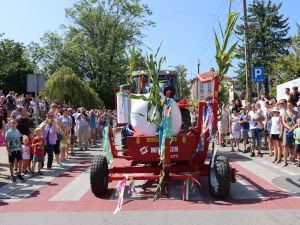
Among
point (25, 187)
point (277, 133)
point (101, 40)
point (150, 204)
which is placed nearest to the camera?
point (150, 204)

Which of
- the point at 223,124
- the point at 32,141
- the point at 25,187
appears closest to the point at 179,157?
the point at 25,187

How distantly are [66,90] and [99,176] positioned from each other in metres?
29.4

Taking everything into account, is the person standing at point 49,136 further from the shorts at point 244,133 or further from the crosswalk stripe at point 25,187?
the shorts at point 244,133

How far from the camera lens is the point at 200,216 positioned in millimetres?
6738

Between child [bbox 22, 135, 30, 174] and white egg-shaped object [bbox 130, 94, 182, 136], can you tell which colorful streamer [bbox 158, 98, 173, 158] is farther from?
child [bbox 22, 135, 30, 174]

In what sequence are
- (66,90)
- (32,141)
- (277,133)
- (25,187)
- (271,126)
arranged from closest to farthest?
1. (25,187)
2. (32,141)
3. (277,133)
4. (271,126)
5. (66,90)

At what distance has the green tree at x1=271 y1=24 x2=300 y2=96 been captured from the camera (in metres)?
30.5

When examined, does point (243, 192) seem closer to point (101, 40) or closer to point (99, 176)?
point (99, 176)

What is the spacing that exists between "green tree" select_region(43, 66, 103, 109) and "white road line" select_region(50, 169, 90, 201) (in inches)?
1028

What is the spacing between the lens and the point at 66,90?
3681cm

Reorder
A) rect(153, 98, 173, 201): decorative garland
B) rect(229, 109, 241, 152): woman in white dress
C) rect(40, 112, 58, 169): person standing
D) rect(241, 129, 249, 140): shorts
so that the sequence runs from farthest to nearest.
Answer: rect(229, 109, 241, 152): woman in white dress → rect(241, 129, 249, 140): shorts → rect(40, 112, 58, 169): person standing → rect(153, 98, 173, 201): decorative garland

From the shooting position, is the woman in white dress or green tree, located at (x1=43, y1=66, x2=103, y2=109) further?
green tree, located at (x1=43, y1=66, x2=103, y2=109)

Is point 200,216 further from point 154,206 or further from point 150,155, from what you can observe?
point 150,155

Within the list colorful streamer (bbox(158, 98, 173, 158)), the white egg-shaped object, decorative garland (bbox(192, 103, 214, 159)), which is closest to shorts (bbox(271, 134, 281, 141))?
decorative garland (bbox(192, 103, 214, 159))
